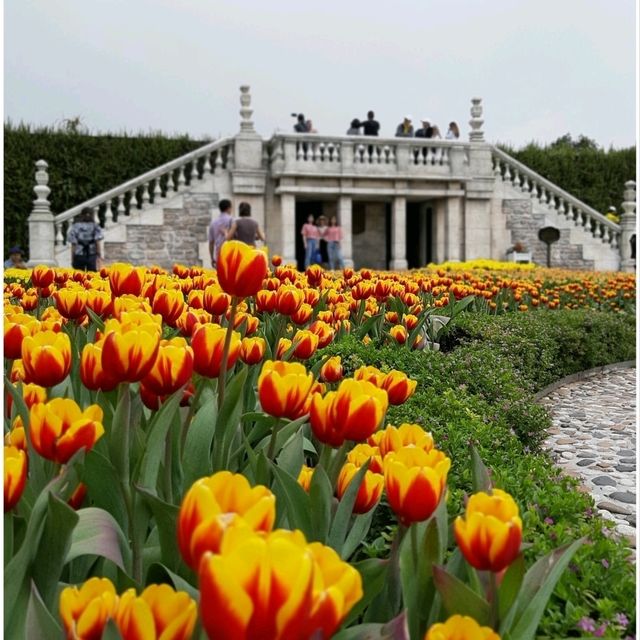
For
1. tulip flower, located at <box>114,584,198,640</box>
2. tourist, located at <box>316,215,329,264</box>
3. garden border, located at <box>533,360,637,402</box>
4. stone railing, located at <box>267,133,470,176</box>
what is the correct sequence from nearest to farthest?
tulip flower, located at <box>114,584,198,640</box>, garden border, located at <box>533,360,637,402</box>, tourist, located at <box>316,215,329,264</box>, stone railing, located at <box>267,133,470,176</box>

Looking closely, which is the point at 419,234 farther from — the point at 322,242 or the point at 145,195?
the point at 145,195

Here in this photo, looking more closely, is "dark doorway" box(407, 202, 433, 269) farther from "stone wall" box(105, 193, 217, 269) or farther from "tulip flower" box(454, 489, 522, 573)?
"tulip flower" box(454, 489, 522, 573)

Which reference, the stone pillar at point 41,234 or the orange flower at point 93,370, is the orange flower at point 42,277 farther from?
the stone pillar at point 41,234

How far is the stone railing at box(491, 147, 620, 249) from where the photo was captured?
71.9 feet

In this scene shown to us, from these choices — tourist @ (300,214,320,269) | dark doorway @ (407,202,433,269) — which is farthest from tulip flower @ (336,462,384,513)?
dark doorway @ (407,202,433,269)

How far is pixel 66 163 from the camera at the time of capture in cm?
2189

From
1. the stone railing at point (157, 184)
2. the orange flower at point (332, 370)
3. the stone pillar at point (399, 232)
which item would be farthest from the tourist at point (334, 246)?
the orange flower at point (332, 370)

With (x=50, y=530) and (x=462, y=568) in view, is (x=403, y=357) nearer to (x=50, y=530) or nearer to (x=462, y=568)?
(x=462, y=568)

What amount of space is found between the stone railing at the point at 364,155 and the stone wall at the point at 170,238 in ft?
7.84

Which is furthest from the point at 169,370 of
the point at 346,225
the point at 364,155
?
the point at 364,155

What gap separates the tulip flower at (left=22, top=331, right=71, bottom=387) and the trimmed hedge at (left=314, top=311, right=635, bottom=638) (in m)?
0.84

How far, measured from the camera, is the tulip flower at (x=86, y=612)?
37.2 inches

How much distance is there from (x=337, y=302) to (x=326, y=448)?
2731 mm

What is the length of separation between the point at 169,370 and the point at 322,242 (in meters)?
19.3
